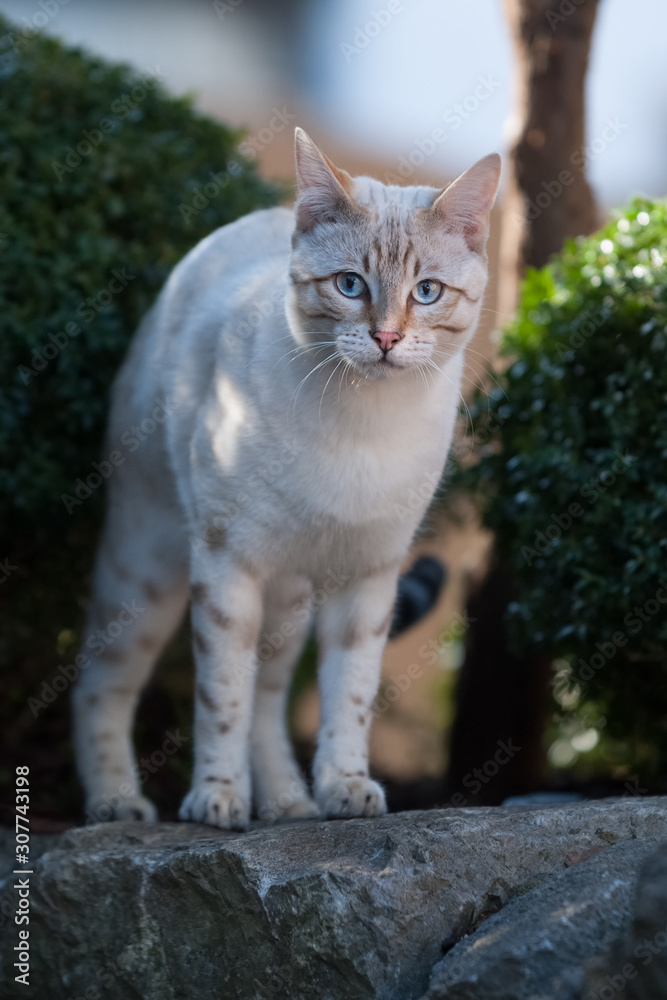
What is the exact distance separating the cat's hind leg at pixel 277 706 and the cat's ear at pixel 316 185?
1.23m

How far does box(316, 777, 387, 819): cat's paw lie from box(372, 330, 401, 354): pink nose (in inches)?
49.3

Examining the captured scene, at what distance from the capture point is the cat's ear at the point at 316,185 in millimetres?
2951

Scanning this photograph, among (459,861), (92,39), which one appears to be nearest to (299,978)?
(459,861)

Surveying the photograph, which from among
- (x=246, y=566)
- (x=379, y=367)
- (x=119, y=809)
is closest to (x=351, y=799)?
(x=246, y=566)

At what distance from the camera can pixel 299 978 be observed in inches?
91.4

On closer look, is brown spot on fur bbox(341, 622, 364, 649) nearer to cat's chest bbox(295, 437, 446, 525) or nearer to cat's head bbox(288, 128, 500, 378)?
cat's chest bbox(295, 437, 446, 525)

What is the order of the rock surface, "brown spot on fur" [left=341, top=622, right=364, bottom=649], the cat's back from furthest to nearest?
1. the cat's back
2. "brown spot on fur" [left=341, top=622, right=364, bottom=649]
3. the rock surface

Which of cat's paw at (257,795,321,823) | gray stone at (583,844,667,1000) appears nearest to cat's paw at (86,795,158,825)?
cat's paw at (257,795,321,823)

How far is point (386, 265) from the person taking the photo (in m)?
2.85

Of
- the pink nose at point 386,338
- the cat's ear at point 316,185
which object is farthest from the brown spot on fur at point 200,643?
the cat's ear at point 316,185

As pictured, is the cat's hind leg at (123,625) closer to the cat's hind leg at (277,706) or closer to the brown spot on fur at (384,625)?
the cat's hind leg at (277,706)

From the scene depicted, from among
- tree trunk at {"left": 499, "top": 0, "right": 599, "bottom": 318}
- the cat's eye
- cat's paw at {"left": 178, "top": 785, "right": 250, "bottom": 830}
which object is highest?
tree trunk at {"left": 499, "top": 0, "right": 599, "bottom": 318}

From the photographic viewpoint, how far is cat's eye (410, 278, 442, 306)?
2.89 m

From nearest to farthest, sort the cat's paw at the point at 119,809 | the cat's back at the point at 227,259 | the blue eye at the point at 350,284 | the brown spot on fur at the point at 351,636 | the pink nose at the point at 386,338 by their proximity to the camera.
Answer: the pink nose at the point at 386,338, the blue eye at the point at 350,284, the brown spot on fur at the point at 351,636, the cat's paw at the point at 119,809, the cat's back at the point at 227,259
